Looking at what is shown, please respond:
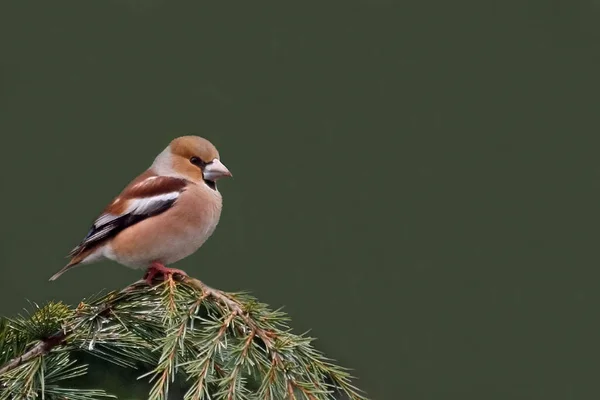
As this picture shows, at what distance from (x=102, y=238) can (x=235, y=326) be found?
0.85m

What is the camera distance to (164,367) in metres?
1.52

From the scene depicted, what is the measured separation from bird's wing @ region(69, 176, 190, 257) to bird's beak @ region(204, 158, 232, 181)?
0.07 metres

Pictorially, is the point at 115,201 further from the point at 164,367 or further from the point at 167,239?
the point at 164,367

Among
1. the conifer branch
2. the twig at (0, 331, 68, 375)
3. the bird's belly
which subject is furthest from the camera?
the bird's belly

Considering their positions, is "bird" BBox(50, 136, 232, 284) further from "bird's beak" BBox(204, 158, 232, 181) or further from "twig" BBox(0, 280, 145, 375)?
"twig" BBox(0, 280, 145, 375)

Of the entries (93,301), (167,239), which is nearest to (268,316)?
(93,301)

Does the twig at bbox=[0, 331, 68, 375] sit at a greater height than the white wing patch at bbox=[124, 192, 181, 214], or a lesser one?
lesser

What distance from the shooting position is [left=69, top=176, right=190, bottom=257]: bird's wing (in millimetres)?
2322

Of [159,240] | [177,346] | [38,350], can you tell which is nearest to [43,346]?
[38,350]

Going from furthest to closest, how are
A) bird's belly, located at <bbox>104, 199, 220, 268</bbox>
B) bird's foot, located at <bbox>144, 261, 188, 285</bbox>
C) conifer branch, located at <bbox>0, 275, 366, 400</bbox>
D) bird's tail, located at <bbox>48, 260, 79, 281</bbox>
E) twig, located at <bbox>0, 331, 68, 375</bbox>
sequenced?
bird's tail, located at <bbox>48, 260, 79, 281</bbox>
bird's belly, located at <bbox>104, 199, 220, 268</bbox>
bird's foot, located at <bbox>144, 261, 188, 285</bbox>
twig, located at <bbox>0, 331, 68, 375</bbox>
conifer branch, located at <bbox>0, 275, 366, 400</bbox>

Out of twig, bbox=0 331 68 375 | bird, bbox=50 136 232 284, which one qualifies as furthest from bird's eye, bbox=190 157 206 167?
twig, bbox=0 331 68 375

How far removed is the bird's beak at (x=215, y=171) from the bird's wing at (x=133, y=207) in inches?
2.6

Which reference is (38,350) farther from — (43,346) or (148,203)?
(148,203)

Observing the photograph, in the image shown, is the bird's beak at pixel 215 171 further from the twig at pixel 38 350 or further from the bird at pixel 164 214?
the twig at pixel 38 350
